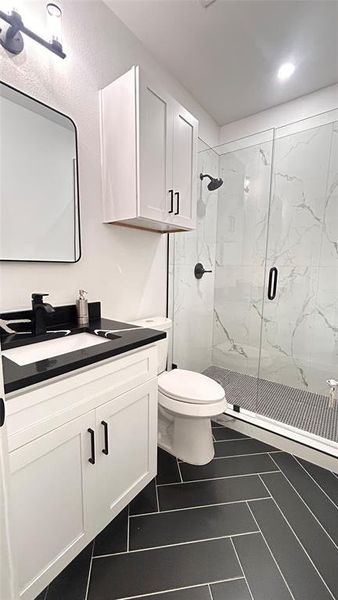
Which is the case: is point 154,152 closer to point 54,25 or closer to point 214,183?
point 54,25

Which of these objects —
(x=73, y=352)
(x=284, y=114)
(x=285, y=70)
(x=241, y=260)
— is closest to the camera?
(x=73, y=352)

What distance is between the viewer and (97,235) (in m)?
1.50

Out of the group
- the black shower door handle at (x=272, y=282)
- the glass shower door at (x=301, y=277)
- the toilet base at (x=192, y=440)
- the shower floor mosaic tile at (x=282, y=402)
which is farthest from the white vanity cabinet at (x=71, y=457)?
the black shower door handle at (x=272, y=282)

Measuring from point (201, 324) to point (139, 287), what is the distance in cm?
105

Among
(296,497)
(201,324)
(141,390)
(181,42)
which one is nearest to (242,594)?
(296,497)

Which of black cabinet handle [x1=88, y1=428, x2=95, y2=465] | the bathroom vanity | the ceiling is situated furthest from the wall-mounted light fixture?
black cabinet handle [x1=88, y1=428, x2=95, y2=465]

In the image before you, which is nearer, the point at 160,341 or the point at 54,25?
the point at 54,25

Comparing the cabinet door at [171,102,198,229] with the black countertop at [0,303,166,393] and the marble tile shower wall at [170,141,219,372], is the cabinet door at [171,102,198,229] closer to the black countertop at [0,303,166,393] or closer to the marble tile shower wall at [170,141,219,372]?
the marble tile shower wall at [170,141,219,372]

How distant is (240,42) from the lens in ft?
5.36

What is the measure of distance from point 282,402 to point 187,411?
3.88ft

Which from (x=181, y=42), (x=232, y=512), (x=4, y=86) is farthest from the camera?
(x=181, y=42)

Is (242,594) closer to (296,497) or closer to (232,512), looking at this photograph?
(232,512)

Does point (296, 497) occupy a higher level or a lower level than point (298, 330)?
lower

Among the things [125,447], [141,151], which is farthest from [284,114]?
[125,447]
